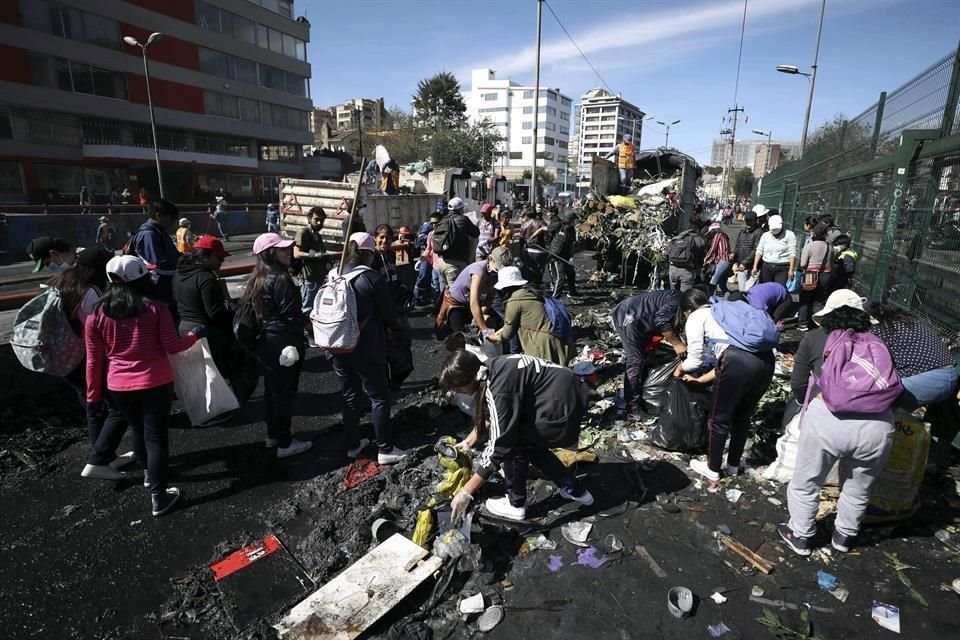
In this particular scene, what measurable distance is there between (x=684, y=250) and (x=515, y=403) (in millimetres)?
5424

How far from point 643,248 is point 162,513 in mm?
9649

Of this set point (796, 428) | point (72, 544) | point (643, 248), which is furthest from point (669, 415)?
point (643, 248)

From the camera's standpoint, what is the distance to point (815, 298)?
768cm

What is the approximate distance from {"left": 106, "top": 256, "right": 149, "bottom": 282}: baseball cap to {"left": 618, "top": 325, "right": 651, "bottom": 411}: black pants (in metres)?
4.03

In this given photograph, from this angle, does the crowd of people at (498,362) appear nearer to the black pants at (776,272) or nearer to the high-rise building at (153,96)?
the black pants at (776,272)

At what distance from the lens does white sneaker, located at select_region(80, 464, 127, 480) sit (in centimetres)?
388

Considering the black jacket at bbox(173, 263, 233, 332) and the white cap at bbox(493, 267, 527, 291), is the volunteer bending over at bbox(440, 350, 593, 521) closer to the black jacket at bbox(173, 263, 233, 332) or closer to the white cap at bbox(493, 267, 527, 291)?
the white cap at bbox(493, 267, 527, 291)

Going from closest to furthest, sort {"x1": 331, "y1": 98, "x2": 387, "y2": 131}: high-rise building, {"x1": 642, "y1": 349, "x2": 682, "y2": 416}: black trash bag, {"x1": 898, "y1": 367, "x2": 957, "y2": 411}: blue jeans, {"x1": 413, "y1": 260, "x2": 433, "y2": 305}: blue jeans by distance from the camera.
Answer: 1. {"x1": 898, "y1": 367, "x2": 957, "y2": 411}: blue jeans
2. {"x1": 642, "y1": 349, "x2": 682, "y2": 416}: black trash bag
3. {"x1": 413, "y1": 260, "x2": 433, "y2": 305}: blue jeans
4. {"x1": 331, "y1": 98, "x2": 387, "y2": 131}: high-rise building

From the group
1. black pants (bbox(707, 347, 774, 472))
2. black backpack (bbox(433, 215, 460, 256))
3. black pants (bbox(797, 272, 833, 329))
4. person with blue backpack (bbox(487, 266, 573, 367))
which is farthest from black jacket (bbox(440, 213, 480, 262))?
black pants (bbox(797, 272, 833, 329))

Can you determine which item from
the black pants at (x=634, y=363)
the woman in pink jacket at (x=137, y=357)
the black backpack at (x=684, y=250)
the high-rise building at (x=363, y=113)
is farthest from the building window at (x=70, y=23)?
the high-rise building at (x=363, y=113)

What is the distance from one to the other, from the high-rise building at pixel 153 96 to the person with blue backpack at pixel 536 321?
1216 inches

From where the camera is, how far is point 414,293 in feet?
30.9

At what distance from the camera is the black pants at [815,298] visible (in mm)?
7270

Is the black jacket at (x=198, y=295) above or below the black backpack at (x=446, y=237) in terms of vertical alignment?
below
